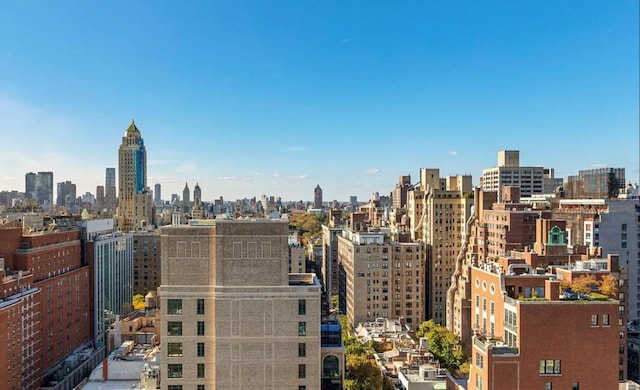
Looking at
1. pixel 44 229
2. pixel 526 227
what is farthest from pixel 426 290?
pixel 44 229

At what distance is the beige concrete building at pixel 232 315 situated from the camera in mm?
42875

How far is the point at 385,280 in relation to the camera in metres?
120

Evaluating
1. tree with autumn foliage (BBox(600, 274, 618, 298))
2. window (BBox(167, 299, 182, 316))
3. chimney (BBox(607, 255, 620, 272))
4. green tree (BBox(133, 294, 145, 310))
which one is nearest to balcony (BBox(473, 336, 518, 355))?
tree with autumn foliage (BBox(600, 274, 618, 298))

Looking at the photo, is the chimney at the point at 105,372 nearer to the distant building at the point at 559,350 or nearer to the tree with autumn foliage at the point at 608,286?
the distant building at the point at 559,350

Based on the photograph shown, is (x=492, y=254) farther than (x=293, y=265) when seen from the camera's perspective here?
No

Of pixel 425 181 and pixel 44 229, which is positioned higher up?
pixel 425 181

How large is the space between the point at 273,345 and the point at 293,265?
8656cm

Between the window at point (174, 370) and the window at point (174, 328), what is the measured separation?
2.56 m

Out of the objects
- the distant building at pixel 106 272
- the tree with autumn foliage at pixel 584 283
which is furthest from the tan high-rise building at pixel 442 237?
the distant building at pixel 106 272

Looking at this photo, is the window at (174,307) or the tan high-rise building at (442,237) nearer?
the window at (174,307)

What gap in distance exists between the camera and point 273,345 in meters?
43.1

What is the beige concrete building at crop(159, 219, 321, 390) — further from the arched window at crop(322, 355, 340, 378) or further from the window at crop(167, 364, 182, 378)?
the arched window at crop(322, 355, 340, 378)

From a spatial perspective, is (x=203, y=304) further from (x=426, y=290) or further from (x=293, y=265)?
(x=426, y=290)

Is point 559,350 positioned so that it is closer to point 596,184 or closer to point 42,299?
point 42,299
